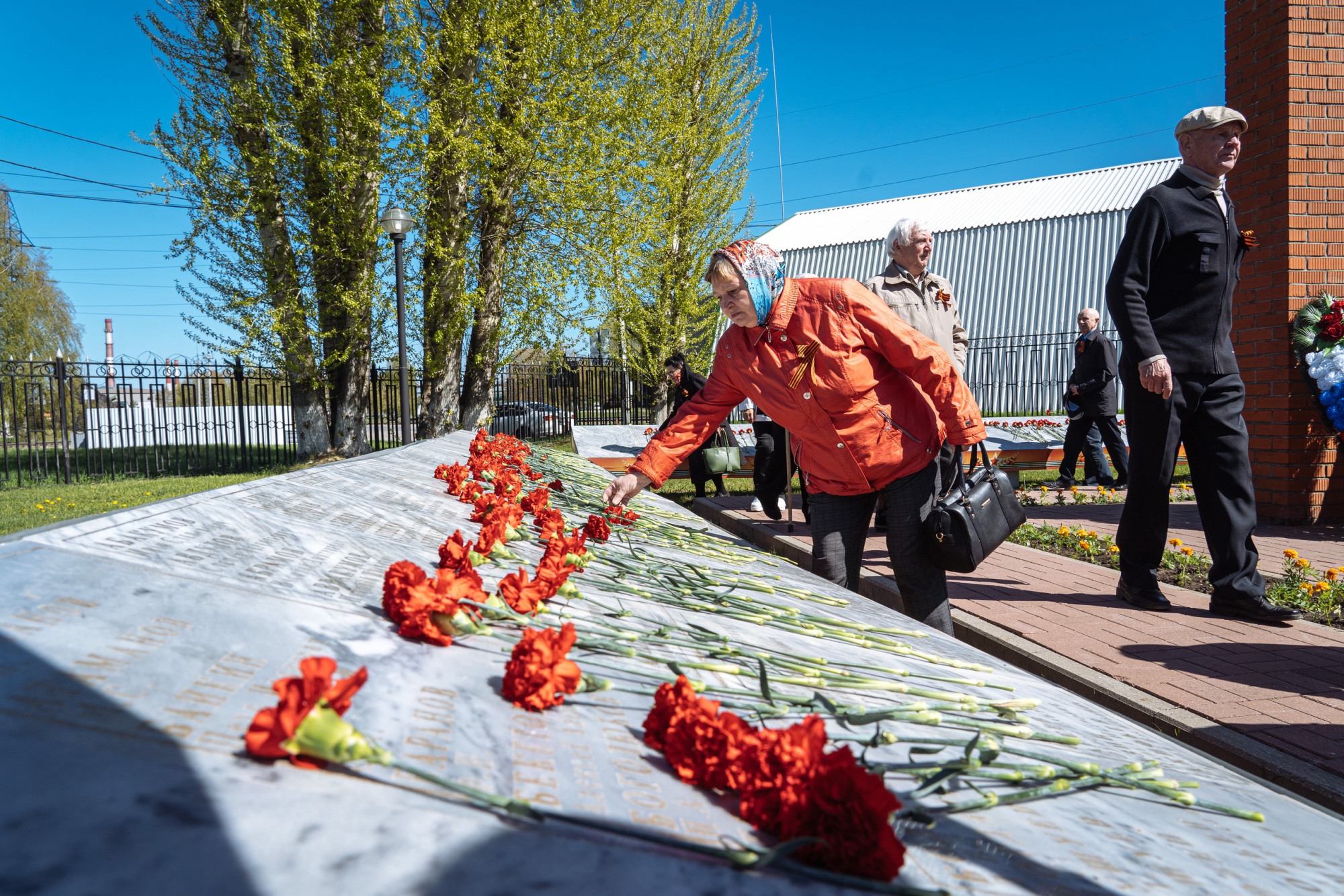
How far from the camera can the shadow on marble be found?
1.90 feet

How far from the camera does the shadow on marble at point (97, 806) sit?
580mm

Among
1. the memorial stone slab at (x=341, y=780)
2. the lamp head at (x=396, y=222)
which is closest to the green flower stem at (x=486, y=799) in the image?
the memorial stone slab at (x=341, y=780)

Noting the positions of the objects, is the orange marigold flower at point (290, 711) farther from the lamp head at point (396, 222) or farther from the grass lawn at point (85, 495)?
the lamp head at point (396, 222)

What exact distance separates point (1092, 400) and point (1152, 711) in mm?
6864

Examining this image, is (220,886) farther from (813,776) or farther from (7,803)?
(813,776)

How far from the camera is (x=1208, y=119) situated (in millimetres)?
3572

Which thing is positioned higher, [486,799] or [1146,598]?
[486,799]

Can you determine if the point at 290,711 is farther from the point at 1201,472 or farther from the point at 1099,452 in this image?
the point at 1099,452

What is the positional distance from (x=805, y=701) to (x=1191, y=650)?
2.73 m

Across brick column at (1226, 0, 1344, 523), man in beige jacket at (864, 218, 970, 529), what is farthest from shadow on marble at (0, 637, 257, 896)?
brick column at (1226, 0, 1344, 523)

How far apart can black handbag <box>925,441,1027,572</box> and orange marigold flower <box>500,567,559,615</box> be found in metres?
1.56

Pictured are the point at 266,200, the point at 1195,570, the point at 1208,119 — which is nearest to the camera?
the point at 1208,119

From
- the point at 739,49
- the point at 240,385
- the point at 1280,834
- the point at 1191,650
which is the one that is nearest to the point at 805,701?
the point at 1280,834

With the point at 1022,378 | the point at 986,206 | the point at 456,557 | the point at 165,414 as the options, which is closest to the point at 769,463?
the point at 456,557
